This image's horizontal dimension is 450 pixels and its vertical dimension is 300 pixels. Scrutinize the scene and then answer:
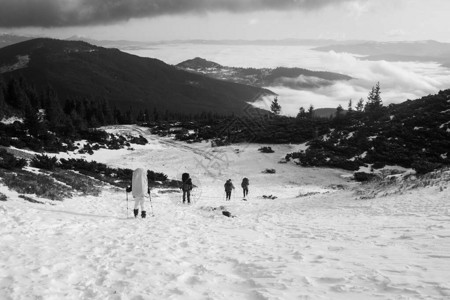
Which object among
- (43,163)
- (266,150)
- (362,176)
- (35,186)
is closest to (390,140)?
(362,176)

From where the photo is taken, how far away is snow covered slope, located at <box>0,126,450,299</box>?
4.89m

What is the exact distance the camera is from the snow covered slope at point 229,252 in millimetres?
4895

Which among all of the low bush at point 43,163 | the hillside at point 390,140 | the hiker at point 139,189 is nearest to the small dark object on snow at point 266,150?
the hillside at point 390,140

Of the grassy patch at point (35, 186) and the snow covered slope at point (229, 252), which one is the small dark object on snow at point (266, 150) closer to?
the snow covered slope at point (229, 252)

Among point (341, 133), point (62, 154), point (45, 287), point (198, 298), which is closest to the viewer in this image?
point (198, 298)

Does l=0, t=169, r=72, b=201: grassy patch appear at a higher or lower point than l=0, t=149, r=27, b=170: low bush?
lower

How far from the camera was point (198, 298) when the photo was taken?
4.76m

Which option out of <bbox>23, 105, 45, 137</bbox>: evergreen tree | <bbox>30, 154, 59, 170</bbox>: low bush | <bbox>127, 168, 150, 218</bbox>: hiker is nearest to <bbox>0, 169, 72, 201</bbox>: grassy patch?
<bbox>127, 168, 150, 218</bbox>: hiker

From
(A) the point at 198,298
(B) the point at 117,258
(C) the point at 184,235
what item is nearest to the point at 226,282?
(A) the point at 198,298

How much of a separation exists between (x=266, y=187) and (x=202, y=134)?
29.3 m

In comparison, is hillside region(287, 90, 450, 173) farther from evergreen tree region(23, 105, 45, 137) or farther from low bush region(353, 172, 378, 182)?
evergreen tree region(23, 105, 45, 137)

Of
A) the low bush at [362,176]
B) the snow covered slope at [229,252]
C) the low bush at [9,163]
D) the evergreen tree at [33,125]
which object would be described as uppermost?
the evergreen tree at [33,125]

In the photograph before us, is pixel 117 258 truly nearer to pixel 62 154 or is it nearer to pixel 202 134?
pixel 62 154

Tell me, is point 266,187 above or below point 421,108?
below
